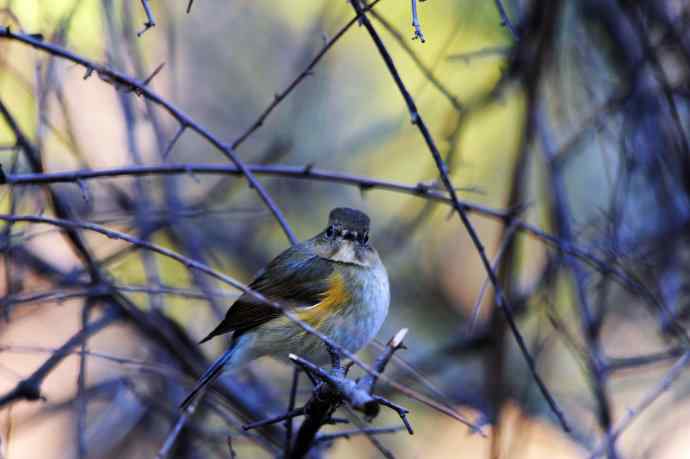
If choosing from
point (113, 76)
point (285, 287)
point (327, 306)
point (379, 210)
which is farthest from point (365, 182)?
point (379, 210)

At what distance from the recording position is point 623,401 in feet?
23.8

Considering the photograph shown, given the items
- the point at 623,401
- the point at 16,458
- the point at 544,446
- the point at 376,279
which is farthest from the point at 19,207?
the point at 623,401

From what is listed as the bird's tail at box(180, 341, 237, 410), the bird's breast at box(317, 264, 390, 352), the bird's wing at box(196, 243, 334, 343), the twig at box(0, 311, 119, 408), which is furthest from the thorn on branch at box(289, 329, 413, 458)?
the twig at box(0, 311, 119, 408)

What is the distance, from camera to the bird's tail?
12.1ft

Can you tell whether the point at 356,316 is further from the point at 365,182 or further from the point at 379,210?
the point at 379,210

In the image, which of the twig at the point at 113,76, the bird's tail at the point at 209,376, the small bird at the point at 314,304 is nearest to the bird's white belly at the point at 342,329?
the small bird at the point at 314,304

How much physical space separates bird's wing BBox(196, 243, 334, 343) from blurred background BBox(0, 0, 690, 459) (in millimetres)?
264

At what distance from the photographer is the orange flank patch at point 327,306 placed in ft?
13.2

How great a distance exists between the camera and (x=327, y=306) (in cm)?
406

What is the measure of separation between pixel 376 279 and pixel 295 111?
234 centimetres

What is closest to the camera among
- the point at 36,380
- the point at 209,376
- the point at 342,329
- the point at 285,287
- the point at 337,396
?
the point at 337,396

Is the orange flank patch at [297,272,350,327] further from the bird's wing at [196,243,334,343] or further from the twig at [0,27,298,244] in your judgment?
the twig at [0,27,298,244]

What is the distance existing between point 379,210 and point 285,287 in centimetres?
355

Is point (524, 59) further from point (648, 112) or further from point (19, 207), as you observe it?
point (19, 207)
